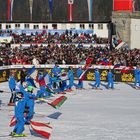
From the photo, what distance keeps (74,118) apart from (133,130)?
297cm

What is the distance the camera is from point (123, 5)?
4850cm

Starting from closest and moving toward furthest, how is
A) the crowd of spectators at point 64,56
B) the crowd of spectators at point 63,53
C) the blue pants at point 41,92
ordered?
the blue pants at point 41,92, the crowd of spectators at point 64,56, the crowd of spectators at point 63,53

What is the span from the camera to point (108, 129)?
1688 centimetres

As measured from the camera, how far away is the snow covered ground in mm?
15945

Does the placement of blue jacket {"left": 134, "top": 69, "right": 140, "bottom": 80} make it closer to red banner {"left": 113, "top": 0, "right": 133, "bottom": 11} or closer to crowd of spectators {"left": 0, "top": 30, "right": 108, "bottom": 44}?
crowd of spectators {"left": 0, "top": 30, "right": 108, "bottom": 44}

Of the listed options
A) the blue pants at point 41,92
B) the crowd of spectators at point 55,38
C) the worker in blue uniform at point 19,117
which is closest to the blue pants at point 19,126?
the worker in blue uniform at point 19,117

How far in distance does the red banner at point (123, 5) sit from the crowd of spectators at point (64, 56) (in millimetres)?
11785

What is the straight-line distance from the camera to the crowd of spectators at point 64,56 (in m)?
32.6

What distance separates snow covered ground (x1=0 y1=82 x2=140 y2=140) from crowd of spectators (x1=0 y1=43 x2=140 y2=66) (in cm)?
523

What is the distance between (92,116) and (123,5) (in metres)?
30.2

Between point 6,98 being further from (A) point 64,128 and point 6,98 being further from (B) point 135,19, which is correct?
(B) point 135,19

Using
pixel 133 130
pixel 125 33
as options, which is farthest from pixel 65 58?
pixel 133 130

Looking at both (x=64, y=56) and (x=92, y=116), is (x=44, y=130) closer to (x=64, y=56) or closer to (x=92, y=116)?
(x=92, y=116)

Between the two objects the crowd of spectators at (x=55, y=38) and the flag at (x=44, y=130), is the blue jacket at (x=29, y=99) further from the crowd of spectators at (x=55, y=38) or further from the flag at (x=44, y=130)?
the crowd of spectators at (x=55, y=38)
